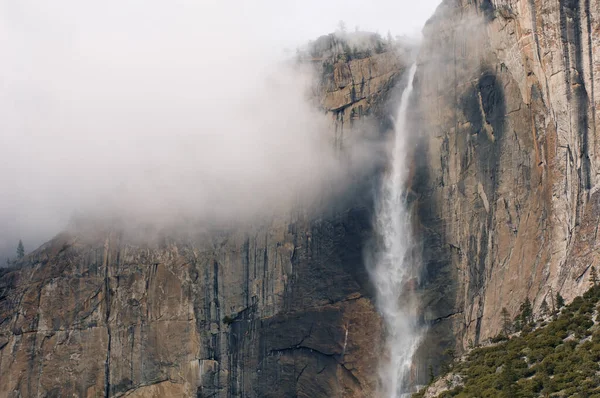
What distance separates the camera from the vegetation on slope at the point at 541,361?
72688mm

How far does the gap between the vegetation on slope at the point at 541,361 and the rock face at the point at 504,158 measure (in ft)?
11.9

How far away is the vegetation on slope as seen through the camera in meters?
72.7

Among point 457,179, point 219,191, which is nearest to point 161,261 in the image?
point 219,191

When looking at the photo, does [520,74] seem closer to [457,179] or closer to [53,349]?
[457,179]

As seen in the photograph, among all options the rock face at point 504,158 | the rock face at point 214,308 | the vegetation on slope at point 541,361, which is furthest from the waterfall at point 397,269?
the vegetation on slope at point 541,361

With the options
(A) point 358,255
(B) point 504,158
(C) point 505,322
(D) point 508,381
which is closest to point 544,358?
(D) point 508,381

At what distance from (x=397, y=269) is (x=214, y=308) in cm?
1947

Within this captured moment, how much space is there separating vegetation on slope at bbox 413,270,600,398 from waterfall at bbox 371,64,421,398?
1596cm

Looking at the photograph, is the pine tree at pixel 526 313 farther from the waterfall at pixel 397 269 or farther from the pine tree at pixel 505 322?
the waterfall at pixel 397 269

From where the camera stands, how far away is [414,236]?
107 metres

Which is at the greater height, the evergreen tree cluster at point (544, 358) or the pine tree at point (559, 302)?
the pine tree at point (559, 302)

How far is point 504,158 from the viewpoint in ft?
324

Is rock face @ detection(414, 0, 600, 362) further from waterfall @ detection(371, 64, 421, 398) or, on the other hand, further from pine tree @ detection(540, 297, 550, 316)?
waterfall @ detection(371, 64, 421, 398)

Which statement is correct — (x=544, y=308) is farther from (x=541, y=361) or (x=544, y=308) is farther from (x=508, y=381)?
(x=508, y=381)
